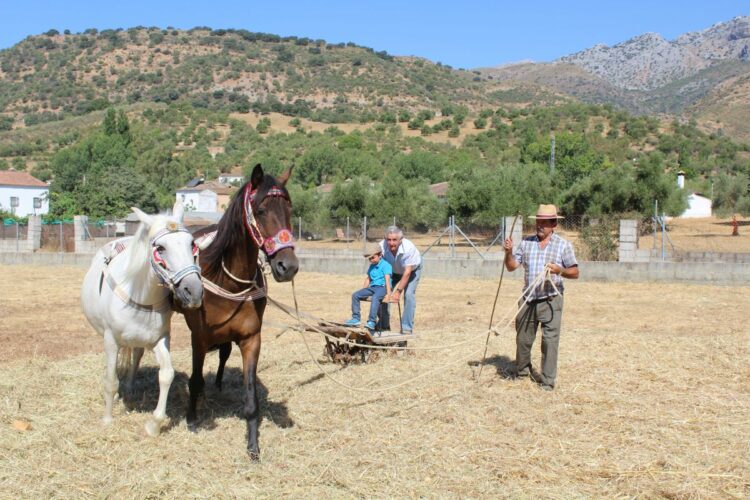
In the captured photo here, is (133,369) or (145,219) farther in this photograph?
(133,369)

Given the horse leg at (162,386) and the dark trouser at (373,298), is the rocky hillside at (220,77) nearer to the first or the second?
the dark trouser at (373,298)

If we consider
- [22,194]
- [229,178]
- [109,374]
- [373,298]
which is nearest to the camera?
[109,374]

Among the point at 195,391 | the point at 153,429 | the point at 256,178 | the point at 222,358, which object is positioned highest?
the point at 256,178

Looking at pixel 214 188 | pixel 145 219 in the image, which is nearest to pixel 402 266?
pixel 145 219

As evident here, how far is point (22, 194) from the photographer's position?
2655 inches

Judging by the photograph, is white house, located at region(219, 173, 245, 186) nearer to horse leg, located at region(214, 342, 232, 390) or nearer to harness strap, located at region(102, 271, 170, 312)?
horse leg, located at region(214, 342, 232, 390)

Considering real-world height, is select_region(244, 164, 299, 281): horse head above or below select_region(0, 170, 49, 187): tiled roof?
below

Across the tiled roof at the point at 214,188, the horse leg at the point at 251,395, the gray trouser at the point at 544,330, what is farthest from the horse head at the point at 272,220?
the tiled roof at the point at 214,188

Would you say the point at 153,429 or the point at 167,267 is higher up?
the point at 167,267

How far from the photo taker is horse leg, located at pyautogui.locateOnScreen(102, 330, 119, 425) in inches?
241

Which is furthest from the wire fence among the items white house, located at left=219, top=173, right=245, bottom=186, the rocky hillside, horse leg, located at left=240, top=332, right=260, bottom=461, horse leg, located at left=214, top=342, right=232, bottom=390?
the rocky hillside

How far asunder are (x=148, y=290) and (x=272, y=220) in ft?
4.25

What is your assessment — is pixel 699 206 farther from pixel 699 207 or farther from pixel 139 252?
pixel 139 252

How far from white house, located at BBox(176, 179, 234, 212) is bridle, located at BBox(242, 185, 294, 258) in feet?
185
